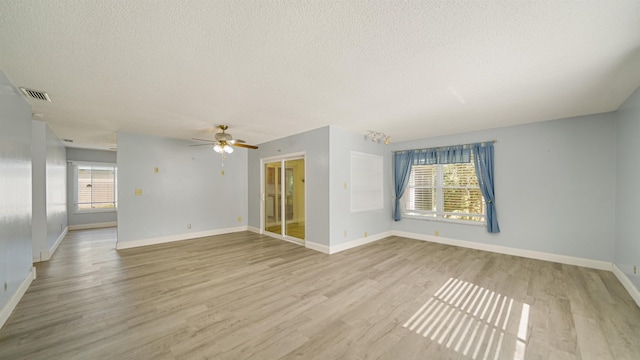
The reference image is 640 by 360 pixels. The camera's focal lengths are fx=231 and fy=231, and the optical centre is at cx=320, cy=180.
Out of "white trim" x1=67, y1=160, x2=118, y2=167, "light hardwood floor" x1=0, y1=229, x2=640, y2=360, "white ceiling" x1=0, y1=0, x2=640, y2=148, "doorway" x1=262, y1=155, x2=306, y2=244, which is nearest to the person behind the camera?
"white ceiling" x1=0, y1=0, x2=640, y2=148

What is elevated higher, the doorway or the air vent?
the air vent

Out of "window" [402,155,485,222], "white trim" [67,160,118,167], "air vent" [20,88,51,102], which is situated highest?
"air vent" [20,88,51,102]

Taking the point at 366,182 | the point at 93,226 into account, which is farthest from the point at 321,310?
the point at 93,226

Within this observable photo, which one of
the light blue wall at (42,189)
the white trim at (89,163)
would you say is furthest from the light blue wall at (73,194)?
the light blue wall at (42,189)

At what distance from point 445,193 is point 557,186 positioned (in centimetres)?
182

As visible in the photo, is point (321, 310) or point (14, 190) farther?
point (14, 190)

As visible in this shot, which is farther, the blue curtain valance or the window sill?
the blue curtain valance

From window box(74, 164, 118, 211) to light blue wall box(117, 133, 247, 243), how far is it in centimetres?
407

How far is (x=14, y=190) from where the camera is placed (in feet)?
8.59

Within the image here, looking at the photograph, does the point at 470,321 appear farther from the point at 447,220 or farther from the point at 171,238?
the point at 171,238

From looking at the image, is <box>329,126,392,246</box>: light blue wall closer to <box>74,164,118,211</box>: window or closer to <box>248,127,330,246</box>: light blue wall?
<box>248,127,330,246</box>: light blue wall

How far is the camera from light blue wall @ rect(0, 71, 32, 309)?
235cm

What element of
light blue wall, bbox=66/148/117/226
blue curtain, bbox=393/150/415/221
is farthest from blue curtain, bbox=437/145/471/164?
light blue wall, bbox=66/148/117/226

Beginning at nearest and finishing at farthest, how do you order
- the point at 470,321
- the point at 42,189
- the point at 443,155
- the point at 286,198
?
the point at 470,321 → the point at 42,189 → the point at 443,155 → the point at 286,198
